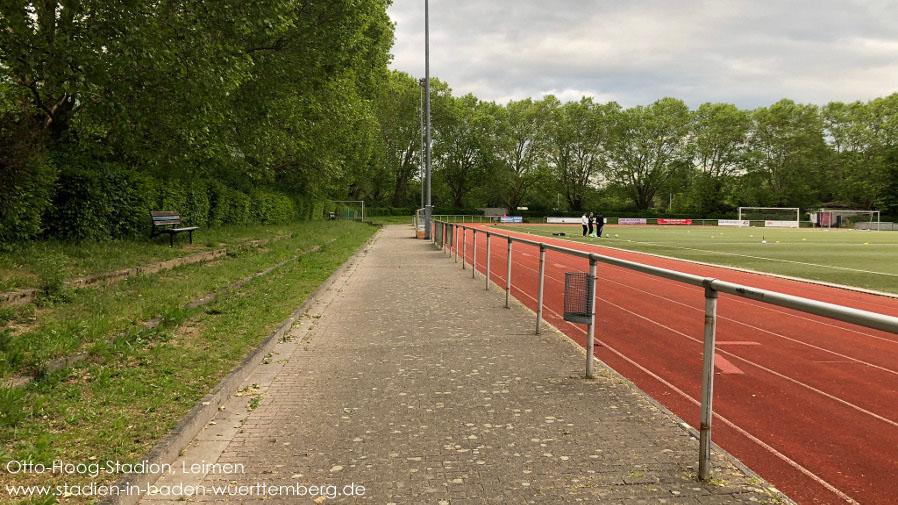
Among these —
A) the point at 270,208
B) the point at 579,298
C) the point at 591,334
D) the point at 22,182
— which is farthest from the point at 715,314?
the point at 270,208

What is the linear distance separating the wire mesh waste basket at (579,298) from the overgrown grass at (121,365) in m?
3.28

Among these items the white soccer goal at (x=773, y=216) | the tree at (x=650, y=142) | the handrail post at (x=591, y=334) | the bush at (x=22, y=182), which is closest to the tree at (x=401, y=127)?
the tree at (x=650, y=142)

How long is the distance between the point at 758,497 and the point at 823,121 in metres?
91.4

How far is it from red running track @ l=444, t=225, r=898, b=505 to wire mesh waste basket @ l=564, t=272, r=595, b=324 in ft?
2.43

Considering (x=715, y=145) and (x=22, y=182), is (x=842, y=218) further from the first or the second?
(x=22, y=182)

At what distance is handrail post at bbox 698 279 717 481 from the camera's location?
3.03 metres

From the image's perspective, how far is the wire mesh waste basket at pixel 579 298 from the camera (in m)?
5.13

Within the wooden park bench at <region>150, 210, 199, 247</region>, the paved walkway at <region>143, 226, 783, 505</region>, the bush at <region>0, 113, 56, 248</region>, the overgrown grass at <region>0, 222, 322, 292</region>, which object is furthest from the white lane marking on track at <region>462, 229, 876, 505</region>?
the wooden park bench at <region>150, 210, 199, 247</region>

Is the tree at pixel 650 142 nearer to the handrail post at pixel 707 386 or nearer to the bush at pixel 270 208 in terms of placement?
the bush at pixel 270 208

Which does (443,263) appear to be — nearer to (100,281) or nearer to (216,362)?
(100,281)

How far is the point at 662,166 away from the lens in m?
82.0

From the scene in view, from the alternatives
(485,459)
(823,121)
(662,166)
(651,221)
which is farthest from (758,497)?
(823,121)

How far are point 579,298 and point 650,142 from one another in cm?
8283

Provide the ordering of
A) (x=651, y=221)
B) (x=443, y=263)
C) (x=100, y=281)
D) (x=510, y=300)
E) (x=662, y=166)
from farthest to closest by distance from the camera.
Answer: (x=662, y=166), (x=651, y=221), (x=443, y=263), (x=510, y=300), (x=100, y=281)
